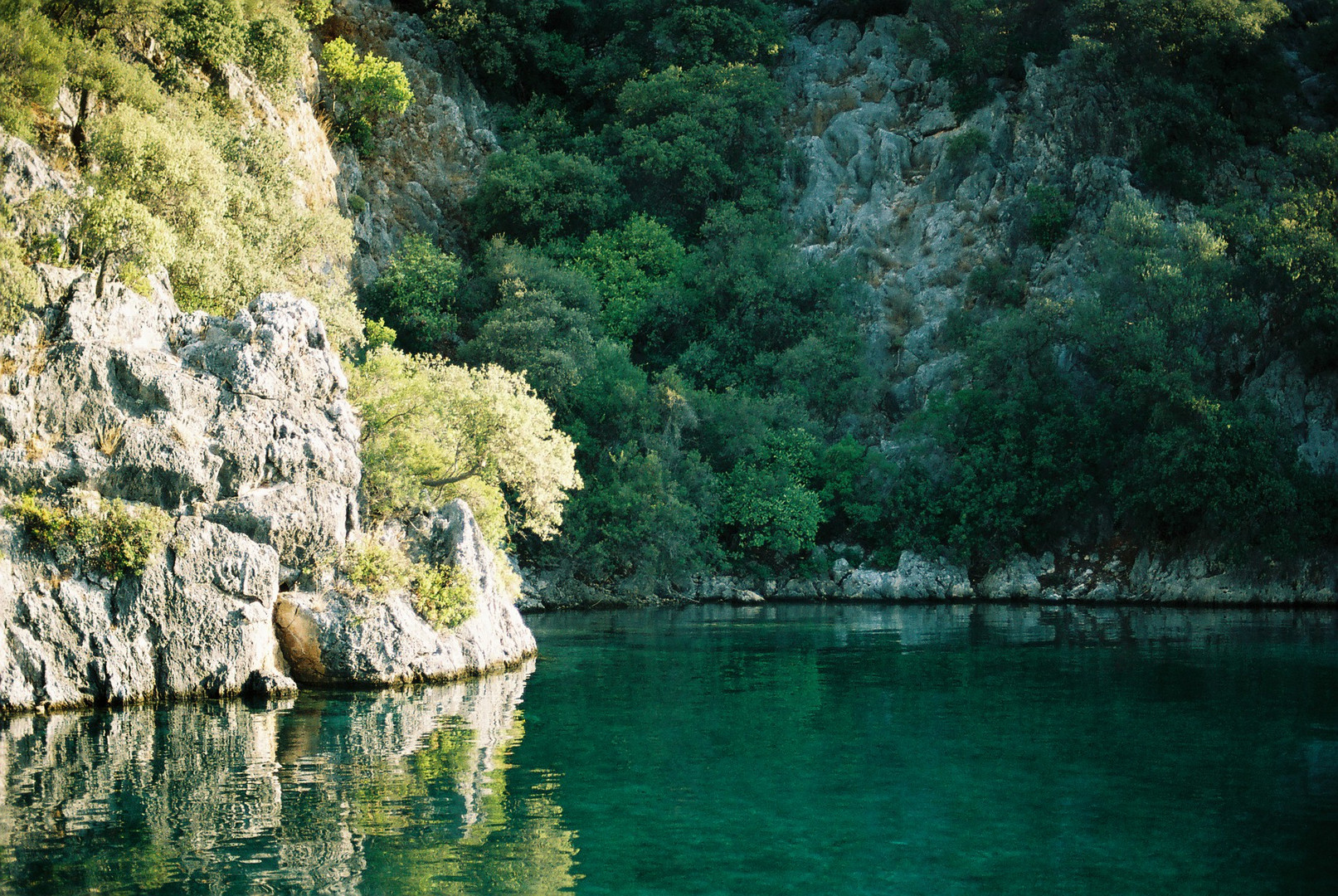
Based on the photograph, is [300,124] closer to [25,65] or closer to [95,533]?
[25,65]

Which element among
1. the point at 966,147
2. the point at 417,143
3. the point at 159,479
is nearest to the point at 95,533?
the point at 159,479

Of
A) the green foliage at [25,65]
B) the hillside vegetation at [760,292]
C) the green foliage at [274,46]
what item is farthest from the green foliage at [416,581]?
the green foliage at [274,46]

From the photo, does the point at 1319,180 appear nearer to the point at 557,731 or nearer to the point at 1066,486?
the point at 1066,486

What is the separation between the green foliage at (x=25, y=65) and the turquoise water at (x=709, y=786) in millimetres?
16495

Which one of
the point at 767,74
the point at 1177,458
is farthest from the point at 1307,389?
the point at 767,74

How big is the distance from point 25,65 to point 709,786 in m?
27.1

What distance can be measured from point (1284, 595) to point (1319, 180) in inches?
750

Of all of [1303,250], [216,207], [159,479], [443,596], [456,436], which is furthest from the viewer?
[1303,250]

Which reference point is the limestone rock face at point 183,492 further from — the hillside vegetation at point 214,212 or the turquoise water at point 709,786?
the turquoise water at point 709,786

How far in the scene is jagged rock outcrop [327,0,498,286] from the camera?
63562 mm

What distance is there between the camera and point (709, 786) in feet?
55.1

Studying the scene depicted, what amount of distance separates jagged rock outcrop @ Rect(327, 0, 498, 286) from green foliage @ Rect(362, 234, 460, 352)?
Answer: 2621mm

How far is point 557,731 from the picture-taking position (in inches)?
832

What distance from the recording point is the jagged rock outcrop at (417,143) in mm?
63562
